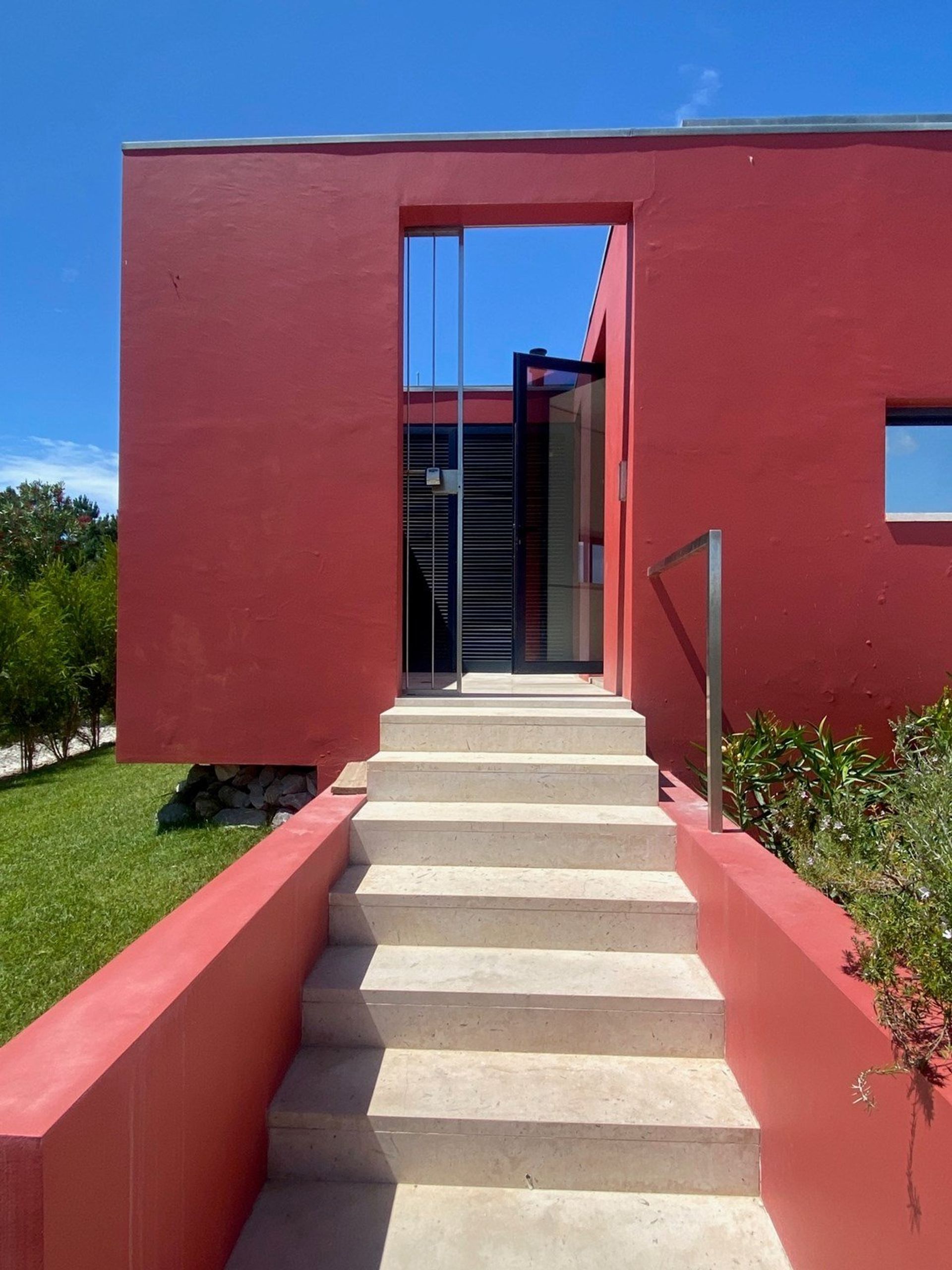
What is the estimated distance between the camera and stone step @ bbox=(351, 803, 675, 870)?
269 centimetres

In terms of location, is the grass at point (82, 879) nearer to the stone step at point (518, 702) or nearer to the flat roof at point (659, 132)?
the stone step at point (518, 702)

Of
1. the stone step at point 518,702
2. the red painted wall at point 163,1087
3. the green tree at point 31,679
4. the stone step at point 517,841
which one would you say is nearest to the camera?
the red painted wall at point 163,1087

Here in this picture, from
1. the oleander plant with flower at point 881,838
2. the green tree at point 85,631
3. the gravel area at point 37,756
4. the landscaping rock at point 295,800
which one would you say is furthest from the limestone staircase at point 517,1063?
the green tree at point 85,631

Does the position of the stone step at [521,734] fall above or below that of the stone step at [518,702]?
below

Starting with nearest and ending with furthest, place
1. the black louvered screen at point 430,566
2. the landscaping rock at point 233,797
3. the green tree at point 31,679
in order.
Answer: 1. the landscaping rock at point 233,797
2. the black louvered screen at point 430,566
3. the green tree at point 31,679

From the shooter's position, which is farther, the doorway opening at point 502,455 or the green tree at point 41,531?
the green tree at point 41,531

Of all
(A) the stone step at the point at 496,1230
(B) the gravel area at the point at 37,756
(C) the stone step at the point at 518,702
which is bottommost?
(B) the gravel area at the point at 37,756

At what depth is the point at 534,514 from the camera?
4973 millimetres

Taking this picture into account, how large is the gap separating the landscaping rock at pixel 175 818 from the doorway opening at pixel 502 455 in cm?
163

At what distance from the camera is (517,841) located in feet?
8.92

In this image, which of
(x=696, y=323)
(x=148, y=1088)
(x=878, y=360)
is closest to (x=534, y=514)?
(x=696, y=323)

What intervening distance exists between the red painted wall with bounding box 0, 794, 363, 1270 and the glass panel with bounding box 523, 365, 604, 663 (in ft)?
10.2

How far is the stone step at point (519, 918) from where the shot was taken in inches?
94.3

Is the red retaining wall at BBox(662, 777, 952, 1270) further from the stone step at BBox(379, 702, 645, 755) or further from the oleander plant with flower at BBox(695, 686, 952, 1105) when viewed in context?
the stone step at BBox(379, 702, 645, 755)
